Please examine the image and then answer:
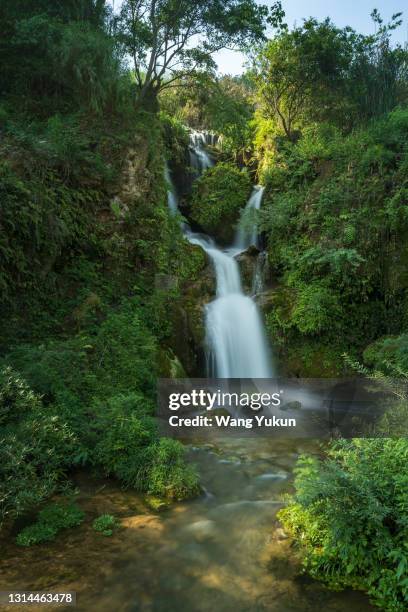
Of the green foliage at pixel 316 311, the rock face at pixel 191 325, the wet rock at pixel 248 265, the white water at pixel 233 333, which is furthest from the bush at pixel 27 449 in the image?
the wet rock at pixel 248 265

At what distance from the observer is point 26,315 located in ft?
25.7

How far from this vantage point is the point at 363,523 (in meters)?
3.56

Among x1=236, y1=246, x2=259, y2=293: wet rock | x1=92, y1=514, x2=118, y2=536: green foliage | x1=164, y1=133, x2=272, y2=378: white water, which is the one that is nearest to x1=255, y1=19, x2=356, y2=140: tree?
x1=236, y1=246, x2=259, y2=293: wet rock

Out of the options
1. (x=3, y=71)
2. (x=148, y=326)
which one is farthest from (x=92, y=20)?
(x=148, y=326)

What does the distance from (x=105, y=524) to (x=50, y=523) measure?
59cm

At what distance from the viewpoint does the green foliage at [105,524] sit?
4365mm

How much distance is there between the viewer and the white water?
10141 mm

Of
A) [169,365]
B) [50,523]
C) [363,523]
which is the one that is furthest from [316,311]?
[50,523]

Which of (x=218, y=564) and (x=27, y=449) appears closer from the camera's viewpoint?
(x=218, y=564)

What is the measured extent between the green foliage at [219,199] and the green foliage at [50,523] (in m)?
11.1

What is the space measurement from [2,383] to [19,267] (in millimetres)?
3269

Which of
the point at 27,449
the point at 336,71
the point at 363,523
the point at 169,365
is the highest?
the point at 336,71

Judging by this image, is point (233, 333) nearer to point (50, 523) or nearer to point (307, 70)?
point (50, 523)

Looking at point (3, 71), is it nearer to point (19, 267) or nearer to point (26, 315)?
point (19, 267)
